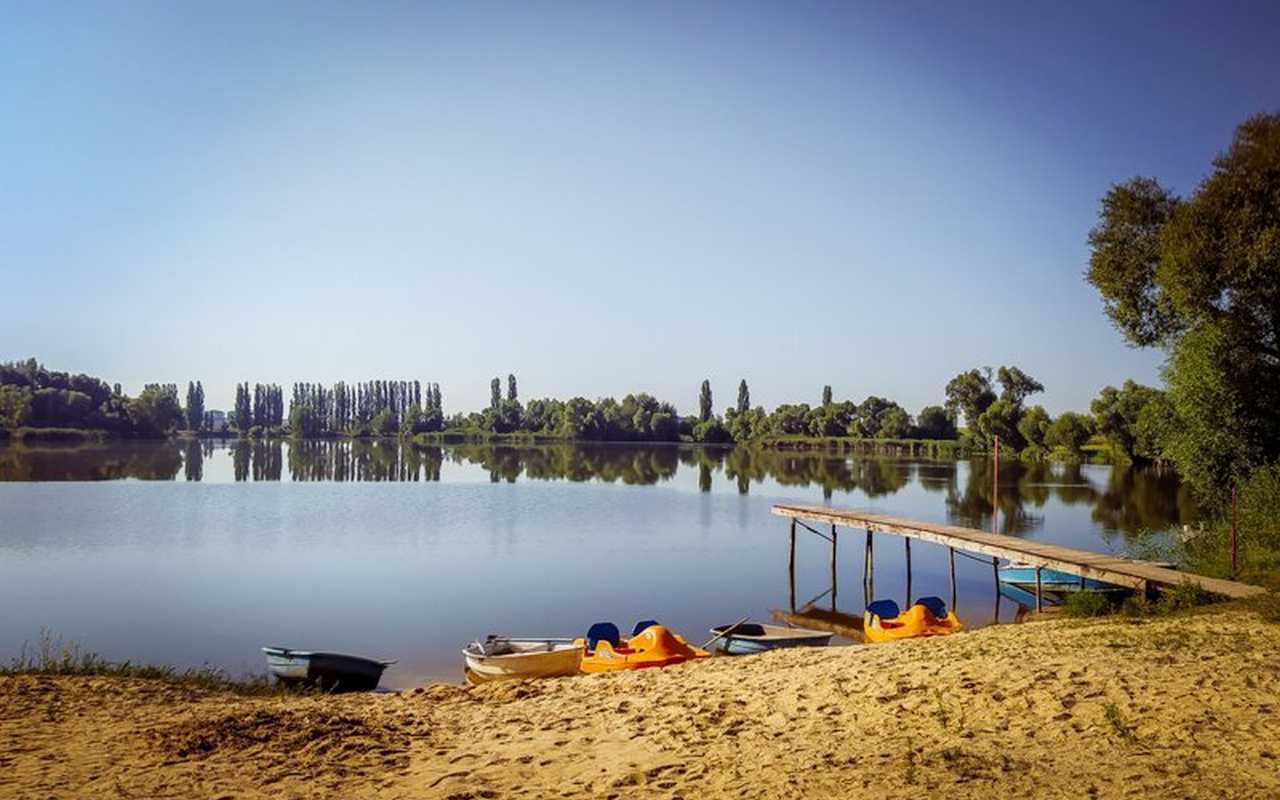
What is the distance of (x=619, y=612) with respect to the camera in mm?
23516

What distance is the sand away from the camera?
24.8 ft

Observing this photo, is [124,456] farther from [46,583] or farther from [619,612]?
[619,612]

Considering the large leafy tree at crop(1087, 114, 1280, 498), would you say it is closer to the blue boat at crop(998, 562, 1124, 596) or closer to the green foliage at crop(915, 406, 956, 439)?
the blue boat at crop(998, 562, 1124, 596)

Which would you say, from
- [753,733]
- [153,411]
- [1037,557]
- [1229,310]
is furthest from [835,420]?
[753,733]

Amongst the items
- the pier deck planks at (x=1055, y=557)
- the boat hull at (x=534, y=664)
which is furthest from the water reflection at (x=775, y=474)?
the boat hull at (x=534, y=664)

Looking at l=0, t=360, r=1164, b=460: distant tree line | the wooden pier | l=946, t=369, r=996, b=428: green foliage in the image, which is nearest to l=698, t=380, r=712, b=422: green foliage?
l=0, t=360, r=1164, b=460: distant tree line

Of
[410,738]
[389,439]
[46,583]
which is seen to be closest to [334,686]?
[410,738]

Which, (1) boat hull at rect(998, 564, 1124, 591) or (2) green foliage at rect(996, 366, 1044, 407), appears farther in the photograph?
(2) green foliage at rect(996, 366, 1044, 407)

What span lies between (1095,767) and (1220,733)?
1.59 meters

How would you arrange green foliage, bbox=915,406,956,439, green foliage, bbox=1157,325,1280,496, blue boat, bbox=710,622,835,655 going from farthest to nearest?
green foliage, bbox=915,406,956,439
green foliage, bbox=1157,325,1280,496
blue boat, bbox=710,622,835,655

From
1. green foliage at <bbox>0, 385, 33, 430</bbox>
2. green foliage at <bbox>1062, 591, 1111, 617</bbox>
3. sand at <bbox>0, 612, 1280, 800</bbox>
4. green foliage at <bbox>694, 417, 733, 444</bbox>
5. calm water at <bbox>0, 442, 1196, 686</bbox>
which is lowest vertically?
calm water at <bbox>0, 442, 1196, 686</bbox>

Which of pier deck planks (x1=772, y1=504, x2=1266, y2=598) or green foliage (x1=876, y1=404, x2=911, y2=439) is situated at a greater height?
green foliage (x1=876, y1=404, x2=911, y2=439)

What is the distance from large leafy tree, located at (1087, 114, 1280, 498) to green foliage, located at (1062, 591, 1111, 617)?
39.1ft

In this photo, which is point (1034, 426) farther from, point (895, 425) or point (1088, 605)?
point (1088, 605)
